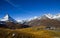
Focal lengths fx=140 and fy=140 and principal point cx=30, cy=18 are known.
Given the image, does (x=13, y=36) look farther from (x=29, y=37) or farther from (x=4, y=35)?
(x=29, y=37)

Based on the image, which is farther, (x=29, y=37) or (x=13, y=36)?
(x=29, y=37)

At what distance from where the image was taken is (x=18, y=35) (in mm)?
98812

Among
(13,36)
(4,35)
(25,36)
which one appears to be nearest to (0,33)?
(4,35)

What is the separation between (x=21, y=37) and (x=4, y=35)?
11862 mm

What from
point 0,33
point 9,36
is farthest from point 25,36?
point 0,33

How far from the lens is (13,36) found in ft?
314

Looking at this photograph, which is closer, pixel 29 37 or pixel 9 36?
pixel 9 36

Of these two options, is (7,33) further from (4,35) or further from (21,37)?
(21,37)

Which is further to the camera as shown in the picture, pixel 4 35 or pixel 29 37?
pixel 29 37

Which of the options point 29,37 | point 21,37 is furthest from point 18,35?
point 29,37

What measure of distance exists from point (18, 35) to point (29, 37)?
9.00 m

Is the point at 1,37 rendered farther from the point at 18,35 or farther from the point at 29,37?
the point at 29,37

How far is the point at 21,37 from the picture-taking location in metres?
98.2

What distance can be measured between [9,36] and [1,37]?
5.40m
